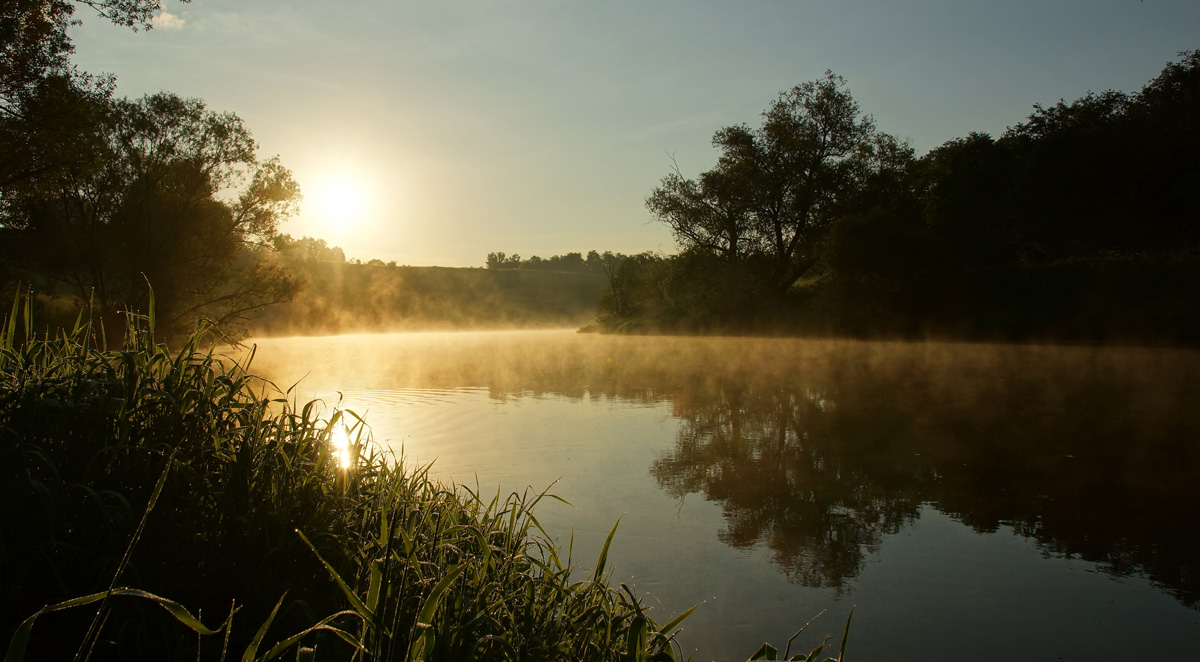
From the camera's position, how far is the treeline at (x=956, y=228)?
73.9 ft

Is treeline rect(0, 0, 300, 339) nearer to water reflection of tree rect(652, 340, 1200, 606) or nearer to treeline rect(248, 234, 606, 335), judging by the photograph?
water reflection of tree rect(652, 340, 1200, 606)

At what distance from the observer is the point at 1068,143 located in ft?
83.2

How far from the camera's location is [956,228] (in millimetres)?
26266

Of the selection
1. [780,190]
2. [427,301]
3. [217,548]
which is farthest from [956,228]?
[427,301]

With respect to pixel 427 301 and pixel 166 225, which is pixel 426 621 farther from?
pixel 427 301

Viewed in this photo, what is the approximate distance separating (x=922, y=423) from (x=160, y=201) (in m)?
19.3

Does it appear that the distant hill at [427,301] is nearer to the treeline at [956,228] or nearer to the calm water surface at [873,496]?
the treeline at [956,228]

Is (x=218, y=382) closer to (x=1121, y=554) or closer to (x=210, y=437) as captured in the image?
(x=210, y=437)

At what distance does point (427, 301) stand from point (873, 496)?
68534 millimetres

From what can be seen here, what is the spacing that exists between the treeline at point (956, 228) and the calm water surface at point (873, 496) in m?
12.4

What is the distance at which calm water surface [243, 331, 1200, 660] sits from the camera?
3293 mm

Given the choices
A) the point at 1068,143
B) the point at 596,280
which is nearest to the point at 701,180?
the point at 1068,143

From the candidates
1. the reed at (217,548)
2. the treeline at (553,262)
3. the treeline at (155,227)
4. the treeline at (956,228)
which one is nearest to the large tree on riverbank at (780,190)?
the treeline at (956,228)

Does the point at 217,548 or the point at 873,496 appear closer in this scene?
the point at 217,548
